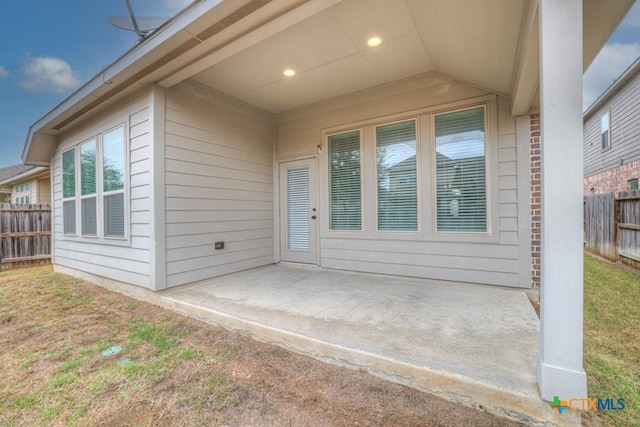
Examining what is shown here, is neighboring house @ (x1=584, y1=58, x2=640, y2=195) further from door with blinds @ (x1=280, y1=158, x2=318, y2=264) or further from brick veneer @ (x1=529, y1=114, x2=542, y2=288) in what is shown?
door with blinds @ (x1=280, y1=158, x2=318, y2=264)

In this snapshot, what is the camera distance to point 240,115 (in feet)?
15.7

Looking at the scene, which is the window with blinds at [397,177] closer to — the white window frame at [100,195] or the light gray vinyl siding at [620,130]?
the white window frame at [100,195]

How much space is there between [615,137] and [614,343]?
34.0ft

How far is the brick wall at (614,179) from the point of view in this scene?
307 inches

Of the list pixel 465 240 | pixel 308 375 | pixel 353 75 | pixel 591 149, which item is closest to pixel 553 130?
pixel 308 375

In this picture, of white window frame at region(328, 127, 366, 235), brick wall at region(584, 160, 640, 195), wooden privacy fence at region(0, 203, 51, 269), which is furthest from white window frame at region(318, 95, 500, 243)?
brick wall at region(584, 160, 640, 195)

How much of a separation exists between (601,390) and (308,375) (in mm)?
1835

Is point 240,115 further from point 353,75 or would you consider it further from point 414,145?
point 414,145

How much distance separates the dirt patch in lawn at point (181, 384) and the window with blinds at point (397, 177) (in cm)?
258

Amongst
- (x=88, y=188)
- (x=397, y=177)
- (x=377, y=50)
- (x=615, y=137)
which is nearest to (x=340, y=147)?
(x=397, y=177)

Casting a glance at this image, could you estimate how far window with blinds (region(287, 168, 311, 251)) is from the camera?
5102mm

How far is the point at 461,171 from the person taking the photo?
12.2 feet

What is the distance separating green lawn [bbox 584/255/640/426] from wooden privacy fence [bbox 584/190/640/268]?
4.24 feet

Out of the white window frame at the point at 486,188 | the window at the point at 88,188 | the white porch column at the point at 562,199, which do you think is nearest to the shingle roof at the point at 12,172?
the window at the point at 88,188
